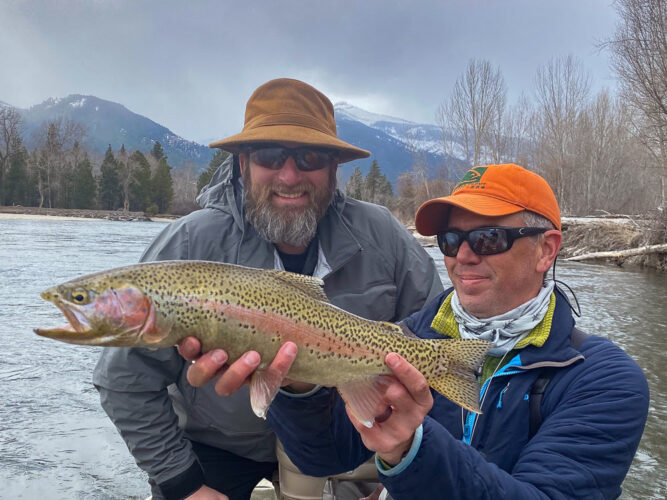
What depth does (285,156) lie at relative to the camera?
336 cm

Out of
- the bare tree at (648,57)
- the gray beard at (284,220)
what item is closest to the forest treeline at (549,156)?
the bare tree at (648,57)

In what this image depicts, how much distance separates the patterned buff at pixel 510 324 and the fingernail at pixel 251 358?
3.29 feet

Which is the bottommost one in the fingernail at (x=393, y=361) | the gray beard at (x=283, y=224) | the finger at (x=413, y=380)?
the finger at (x=413, y=380)

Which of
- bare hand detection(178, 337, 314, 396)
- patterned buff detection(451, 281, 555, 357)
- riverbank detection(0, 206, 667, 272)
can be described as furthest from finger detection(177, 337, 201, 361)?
riverbank detection(0, 206, 667, 272)

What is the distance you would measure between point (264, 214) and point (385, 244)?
89 centimetres

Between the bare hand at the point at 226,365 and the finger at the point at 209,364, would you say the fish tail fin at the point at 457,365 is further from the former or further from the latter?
the finger at the point at 209,364

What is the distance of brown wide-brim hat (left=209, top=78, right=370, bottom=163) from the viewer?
3311 mm

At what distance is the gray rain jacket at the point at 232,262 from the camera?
122 inches

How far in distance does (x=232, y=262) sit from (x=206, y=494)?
4.75ft

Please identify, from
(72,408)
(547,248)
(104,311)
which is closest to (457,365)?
(547,248)

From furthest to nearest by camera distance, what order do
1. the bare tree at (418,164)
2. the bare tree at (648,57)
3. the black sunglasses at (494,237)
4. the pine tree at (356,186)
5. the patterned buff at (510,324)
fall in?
the pine tree at (356,186)
the bare tree at (418,164)
the bare tree at (648,57)
the black sunglasses at (494,237)
the patterned buff at (510,324)

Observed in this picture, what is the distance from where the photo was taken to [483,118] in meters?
49.0

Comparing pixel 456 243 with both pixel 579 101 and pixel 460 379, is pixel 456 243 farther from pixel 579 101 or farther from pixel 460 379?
pixel 579 101

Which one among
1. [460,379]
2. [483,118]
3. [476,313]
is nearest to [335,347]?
[460,379]
